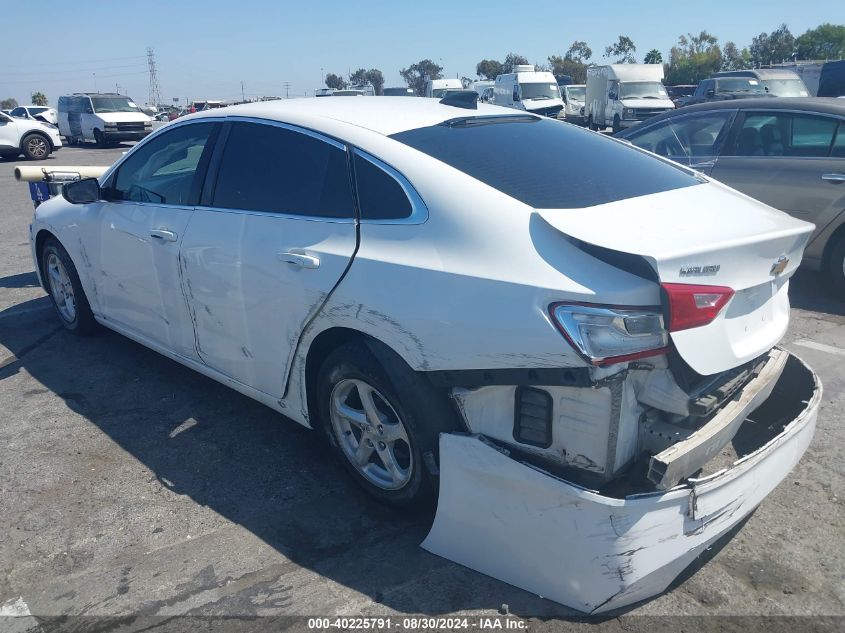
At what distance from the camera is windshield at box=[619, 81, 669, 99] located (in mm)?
26266

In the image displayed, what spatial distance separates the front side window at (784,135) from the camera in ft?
20.2

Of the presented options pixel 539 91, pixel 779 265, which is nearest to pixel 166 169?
pixel 779 265

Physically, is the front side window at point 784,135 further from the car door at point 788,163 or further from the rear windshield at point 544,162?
the rear windshield at point 544,162

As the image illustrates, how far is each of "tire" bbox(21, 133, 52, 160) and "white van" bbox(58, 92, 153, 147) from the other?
4.03m

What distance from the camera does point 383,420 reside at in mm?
3010

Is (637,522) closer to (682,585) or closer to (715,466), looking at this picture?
(682,585)

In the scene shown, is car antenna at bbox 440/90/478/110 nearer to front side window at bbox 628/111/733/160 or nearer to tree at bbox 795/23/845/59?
front side window at bbox 628/111/733/160

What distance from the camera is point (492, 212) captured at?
2635 millimetres

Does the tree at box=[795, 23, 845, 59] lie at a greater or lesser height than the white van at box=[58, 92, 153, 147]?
greater

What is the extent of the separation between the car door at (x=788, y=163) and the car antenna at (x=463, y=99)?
3.73 m

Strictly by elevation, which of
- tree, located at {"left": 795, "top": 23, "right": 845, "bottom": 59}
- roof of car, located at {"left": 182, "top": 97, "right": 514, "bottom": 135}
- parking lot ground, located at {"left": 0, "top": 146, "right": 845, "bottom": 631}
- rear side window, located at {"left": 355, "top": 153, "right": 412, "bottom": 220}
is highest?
tree, located at {"left": 795, "top": 23, "right": 845, "bottom": 59}

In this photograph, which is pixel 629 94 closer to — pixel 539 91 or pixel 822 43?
pixel 539 91

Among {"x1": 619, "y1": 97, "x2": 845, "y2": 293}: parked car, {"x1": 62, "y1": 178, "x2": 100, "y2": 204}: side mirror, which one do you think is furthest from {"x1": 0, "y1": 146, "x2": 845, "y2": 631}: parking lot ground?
{"x1": 619, "y1": 97, "x2": 845, "y2": 293}: parked car

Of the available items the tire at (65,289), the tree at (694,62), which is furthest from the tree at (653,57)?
the tire at (65,289)
